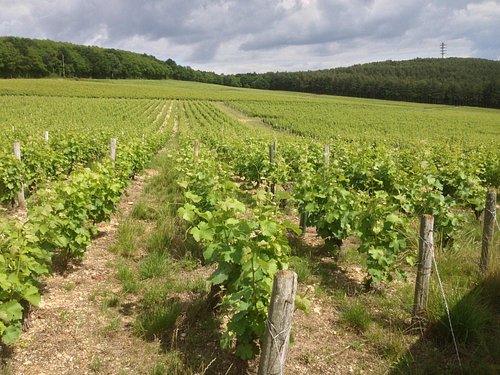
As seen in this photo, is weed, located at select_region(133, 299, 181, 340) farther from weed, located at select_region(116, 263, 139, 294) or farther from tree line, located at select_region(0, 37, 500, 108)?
tree line, located at select_region(0, 37, 500, 108)

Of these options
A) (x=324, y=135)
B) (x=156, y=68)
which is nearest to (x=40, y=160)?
(x=324, y=135)

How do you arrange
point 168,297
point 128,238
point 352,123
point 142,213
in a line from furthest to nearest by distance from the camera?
point 352,123 < point 142,213 < point 128,238 < point 168,297

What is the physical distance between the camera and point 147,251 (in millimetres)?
6027

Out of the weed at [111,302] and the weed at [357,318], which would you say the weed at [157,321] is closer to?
the weed at [111,302]

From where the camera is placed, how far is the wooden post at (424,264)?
12.9ft

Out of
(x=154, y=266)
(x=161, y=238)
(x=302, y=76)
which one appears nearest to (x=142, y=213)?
(x=161, y=238)

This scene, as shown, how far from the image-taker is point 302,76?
388 feet

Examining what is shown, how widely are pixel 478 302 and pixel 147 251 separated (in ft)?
15.6

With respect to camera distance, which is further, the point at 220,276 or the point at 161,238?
the point at 161,238

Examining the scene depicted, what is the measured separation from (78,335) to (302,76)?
122 m

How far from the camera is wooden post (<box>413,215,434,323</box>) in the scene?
3918mm

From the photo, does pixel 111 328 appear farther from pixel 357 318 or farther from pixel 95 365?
pixel 357 318

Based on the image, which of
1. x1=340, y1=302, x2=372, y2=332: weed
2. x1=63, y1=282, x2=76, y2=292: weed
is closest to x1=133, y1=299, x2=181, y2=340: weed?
x1=63, y1=282, x2=76, y2=292: weed

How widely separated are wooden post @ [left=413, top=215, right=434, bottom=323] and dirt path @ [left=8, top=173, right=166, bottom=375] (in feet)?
9.47
